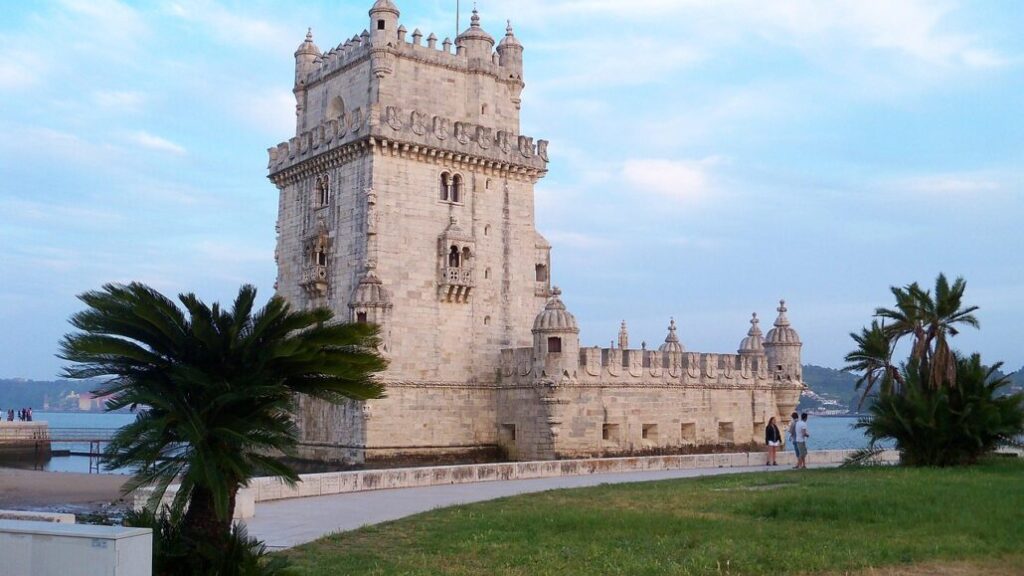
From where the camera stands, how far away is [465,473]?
2412cm

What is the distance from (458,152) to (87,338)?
22.4 m

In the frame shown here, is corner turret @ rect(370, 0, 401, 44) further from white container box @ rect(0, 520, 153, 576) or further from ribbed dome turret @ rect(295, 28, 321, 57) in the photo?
white container box @ rect(0, 520, 153, 576)

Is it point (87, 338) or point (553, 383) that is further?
point (553, 383)

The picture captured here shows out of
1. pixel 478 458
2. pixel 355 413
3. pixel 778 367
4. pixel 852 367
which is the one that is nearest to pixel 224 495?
pixel 355 413

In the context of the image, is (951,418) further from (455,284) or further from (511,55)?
(511,55)

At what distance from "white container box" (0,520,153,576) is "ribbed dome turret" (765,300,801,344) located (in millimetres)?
32969

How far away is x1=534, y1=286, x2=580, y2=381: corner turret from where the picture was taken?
30641mm

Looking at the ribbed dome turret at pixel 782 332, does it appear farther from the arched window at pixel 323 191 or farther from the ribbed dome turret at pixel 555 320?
the arched window at pixel 323 191

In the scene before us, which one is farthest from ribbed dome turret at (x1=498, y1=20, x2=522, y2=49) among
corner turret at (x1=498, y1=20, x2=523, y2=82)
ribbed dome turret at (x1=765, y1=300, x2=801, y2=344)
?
ribbed dome turret at (x1=765, y1=300, x2=801, y2=344)

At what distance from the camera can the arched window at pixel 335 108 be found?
3394 cm

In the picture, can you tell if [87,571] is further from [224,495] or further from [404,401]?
[404,401]

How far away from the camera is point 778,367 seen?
38.0 meters

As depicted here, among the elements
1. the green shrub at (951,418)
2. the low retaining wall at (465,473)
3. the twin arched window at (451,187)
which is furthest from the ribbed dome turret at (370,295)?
the green shrub at (951,418)

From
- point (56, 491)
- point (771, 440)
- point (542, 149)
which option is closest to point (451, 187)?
point (542, 149)
